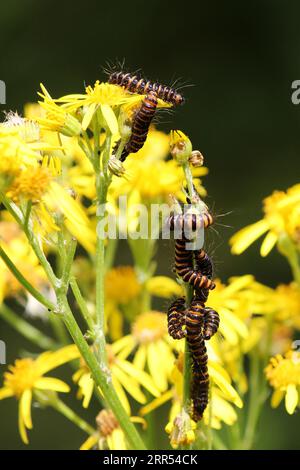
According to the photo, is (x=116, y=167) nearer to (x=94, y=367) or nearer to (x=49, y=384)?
(x=94, y=367)

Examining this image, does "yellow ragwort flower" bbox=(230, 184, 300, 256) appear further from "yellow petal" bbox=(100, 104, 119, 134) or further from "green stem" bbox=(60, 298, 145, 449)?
"green stem" bbox=(60, 298, 145, 449)

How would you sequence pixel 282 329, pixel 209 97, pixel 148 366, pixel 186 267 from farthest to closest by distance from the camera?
pixel 209 97 → pixel 282 329 → pixel 148 366 → pixel 186 267

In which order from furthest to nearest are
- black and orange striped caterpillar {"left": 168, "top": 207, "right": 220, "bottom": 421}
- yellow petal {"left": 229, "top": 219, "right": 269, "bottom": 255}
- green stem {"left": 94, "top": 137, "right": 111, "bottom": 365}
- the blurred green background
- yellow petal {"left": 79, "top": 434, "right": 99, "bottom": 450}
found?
the blurred green background, yellow petal {"left": 229, "top": 219, "right": 269, "bottom": 255}, yellow petal {"left": 79, "top": 434, "right": 99, "bottom": 450}, green stem {"left": 94, "top": 137, "right": 111, "bottom": 365}, black and orange striped caterpillar {"left": 168, "top": 207, "right": 220, "bottom": 421}

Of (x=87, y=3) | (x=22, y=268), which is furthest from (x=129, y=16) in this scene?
(x=22, y=268)

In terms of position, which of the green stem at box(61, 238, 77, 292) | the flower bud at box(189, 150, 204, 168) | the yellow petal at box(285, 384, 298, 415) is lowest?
the yellow petal at box(285, 384, 298, 415)

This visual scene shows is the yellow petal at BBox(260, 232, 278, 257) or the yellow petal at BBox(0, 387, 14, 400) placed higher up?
the yellow petal at BBox(260, 232, 278, 257)

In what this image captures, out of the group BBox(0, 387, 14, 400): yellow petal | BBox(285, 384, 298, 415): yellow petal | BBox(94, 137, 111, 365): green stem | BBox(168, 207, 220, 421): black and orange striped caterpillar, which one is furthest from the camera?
BBox(0, 387, 14, 400): yellow petal

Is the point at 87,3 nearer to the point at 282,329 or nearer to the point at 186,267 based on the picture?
the point at 282,329

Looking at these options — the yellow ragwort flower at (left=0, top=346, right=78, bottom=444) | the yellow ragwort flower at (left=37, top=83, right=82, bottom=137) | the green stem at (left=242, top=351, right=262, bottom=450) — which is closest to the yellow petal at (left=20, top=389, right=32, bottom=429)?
the yellow ragwort flower at (left=0, top=346, right=78, bottom=444)
